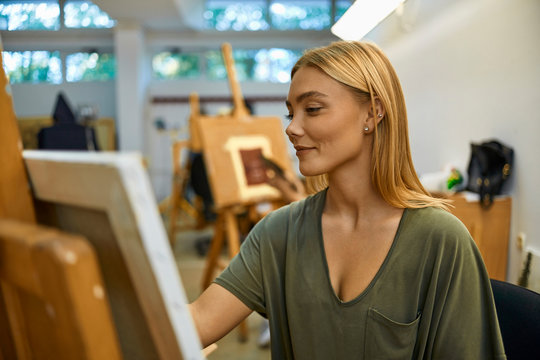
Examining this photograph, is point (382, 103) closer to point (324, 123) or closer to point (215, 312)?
point (324, 123)

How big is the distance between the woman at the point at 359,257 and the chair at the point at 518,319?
3.0 inches

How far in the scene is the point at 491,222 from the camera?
1.87 metres

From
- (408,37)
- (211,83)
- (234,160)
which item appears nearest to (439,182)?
(408,37)

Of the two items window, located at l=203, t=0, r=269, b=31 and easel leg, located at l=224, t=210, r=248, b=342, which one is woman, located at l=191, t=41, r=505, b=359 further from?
window, located at l=203, t=0, r=269, b=31

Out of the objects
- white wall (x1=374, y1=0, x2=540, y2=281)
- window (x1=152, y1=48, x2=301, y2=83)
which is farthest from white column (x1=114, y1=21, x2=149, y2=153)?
white wall (x1=374, y1=0, x2=540, y2=281)

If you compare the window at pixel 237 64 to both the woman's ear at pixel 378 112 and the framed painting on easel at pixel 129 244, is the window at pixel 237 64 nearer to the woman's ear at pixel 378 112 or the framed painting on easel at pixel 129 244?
the woman's ear at pixel 378 112

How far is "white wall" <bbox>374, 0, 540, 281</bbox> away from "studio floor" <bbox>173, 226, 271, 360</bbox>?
1.39m

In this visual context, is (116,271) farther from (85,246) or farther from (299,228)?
(299,228)

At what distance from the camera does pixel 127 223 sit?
385mm

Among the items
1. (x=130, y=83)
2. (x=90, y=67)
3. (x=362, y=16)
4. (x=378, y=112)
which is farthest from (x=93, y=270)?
(x=90, y=67)

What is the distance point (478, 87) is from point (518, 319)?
144cm

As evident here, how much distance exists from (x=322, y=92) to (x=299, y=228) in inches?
12.8

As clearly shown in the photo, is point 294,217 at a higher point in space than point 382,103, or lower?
lower

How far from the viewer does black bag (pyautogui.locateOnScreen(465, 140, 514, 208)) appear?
1.85m
